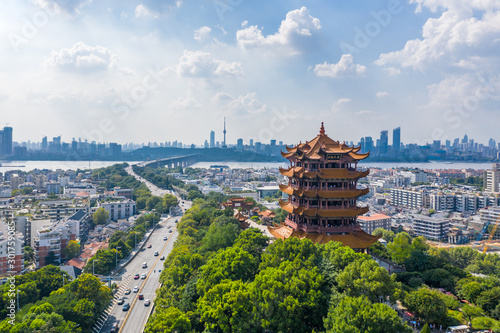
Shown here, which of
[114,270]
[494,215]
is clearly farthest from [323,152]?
[494,215]

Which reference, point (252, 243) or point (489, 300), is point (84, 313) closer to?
point (252, 243)

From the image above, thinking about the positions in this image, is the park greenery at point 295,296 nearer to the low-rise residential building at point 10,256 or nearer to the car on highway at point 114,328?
the car on highway at point 114,328

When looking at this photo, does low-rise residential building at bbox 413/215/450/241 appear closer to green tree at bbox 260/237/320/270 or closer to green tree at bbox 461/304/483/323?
green tree at bbox 461/304/483/323

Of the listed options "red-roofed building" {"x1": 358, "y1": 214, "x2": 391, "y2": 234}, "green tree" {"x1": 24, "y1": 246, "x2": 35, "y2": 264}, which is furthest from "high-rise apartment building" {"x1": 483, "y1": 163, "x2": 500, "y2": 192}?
"green tree" {"x1": 24, "y1": 246, "x2": 35, "y2": 264}

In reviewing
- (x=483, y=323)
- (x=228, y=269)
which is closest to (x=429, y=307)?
(x=483, y=323)

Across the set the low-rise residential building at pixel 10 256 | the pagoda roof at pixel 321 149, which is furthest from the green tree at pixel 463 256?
the low-rise residential building at pixel 10 256
